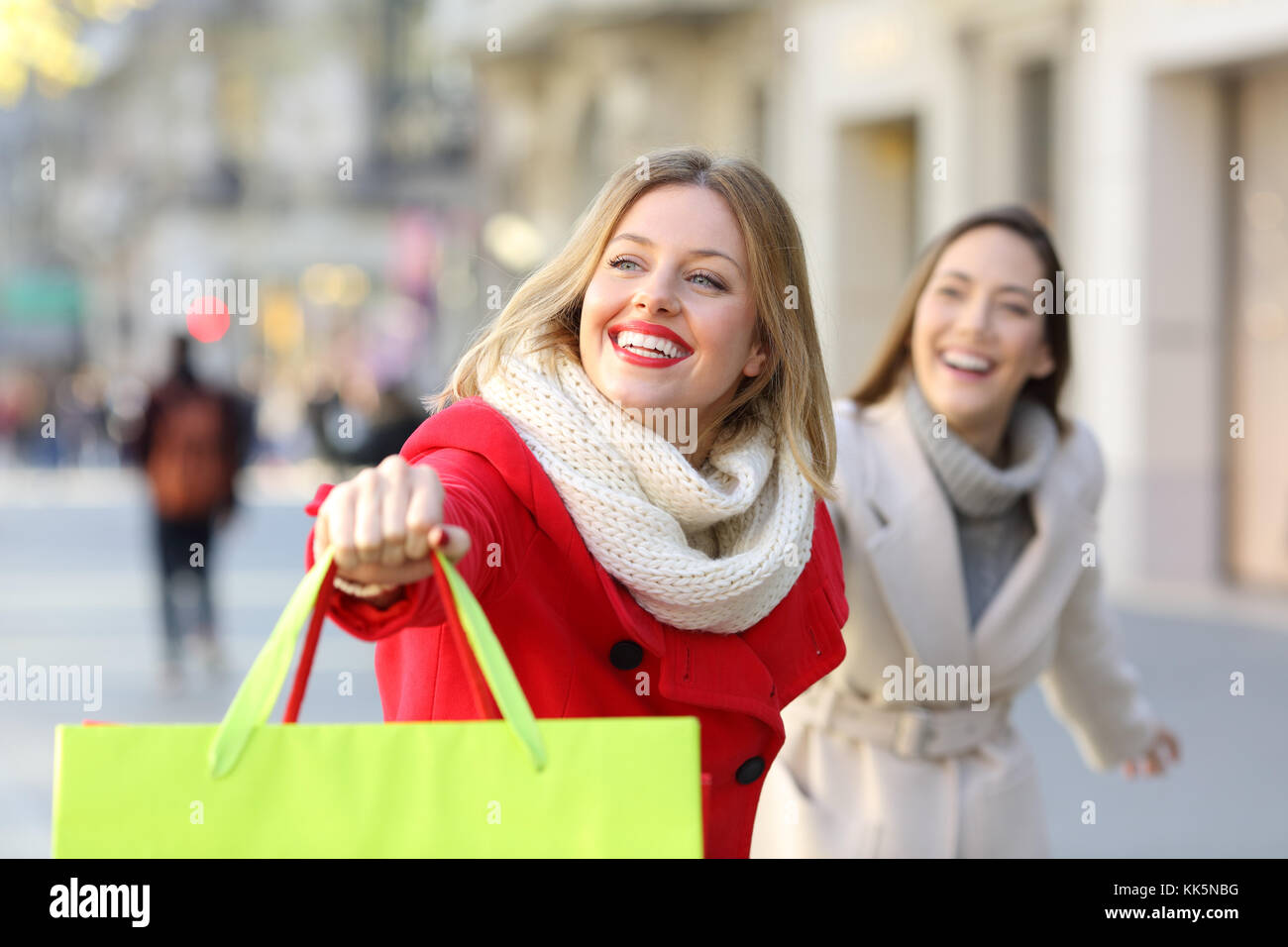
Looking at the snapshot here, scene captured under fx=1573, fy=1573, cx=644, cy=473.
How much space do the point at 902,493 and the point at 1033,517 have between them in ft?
1.17

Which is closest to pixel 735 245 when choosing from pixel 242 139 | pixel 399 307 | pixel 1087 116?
pixel 1087 116

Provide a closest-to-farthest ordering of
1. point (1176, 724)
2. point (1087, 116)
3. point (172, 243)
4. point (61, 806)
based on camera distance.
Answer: point (61, 806), point (1176, 724), point (1087, 116), point (172, 243)

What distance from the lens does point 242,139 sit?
41.9 meters

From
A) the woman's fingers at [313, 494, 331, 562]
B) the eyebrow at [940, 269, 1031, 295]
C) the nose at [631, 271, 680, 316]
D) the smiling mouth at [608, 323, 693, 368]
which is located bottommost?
the woman's fingers at [313, 494, 331, 562]

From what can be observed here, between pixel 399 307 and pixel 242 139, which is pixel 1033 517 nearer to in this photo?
pixel 399 307

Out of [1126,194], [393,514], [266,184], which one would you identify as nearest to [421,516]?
[393,514]

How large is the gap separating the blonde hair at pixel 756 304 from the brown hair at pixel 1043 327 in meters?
1.05

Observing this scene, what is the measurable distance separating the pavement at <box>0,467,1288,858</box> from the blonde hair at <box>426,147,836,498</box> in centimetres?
366

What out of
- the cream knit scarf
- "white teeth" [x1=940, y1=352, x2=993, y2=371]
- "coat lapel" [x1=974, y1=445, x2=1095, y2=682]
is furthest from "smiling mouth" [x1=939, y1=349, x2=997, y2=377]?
the cream knit scarf

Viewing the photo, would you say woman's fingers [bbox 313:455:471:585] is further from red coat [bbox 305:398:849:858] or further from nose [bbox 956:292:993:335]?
nose [bbox 956:292:993:335]

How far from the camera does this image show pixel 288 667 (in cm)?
153

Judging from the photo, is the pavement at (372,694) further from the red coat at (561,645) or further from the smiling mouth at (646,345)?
the smiling mouth at (646,345)

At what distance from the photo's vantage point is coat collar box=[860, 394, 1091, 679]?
3.20 m

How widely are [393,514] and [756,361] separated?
93 cm
